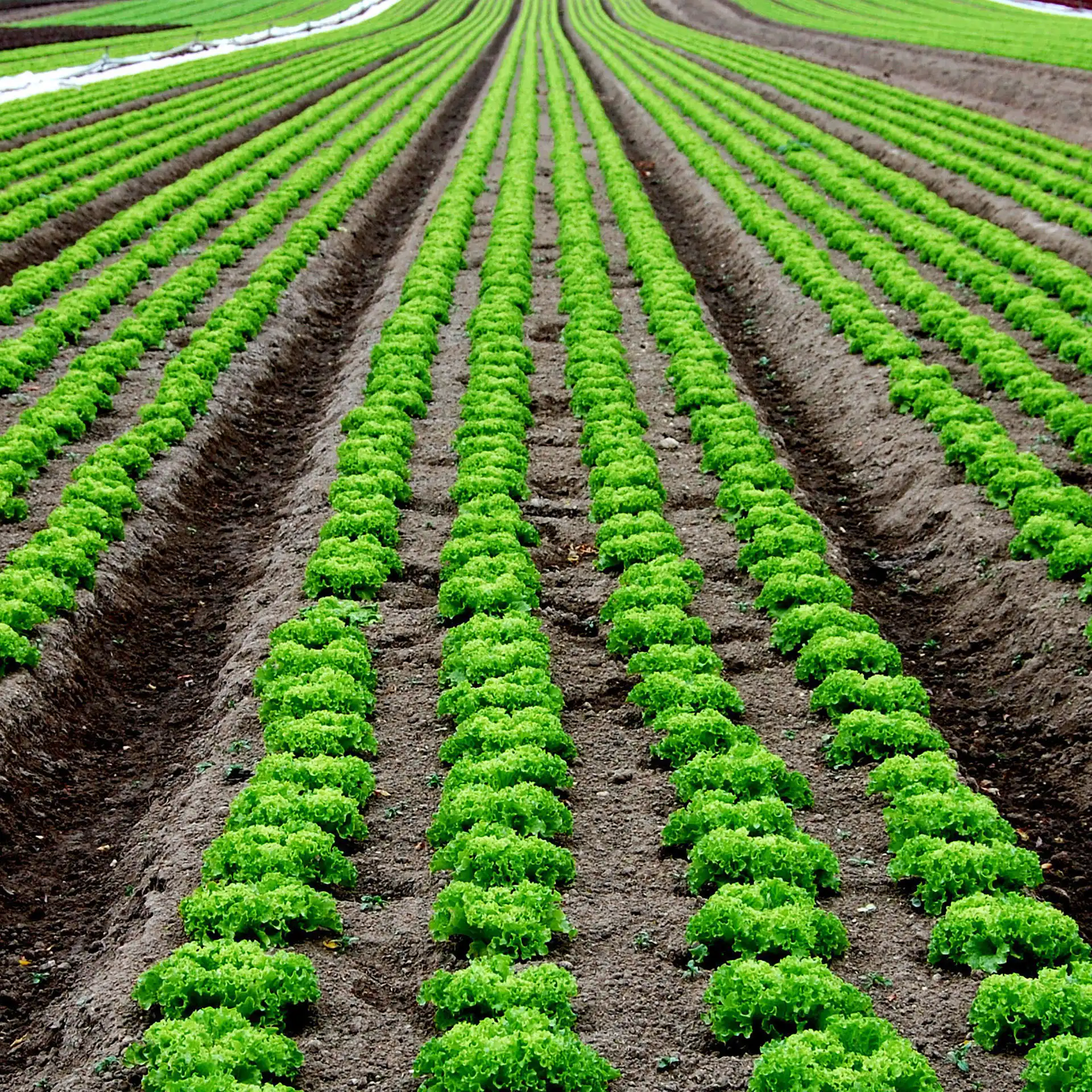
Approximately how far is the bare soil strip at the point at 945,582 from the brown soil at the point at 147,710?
7.46 m

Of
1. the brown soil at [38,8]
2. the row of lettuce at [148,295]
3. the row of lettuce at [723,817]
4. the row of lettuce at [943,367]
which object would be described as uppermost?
the brown soil at [38,8]

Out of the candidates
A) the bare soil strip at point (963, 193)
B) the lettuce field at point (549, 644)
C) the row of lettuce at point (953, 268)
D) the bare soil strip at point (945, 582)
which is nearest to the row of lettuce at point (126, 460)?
the lettuce field at point (549, 644)

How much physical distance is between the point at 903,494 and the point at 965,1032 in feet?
33.0

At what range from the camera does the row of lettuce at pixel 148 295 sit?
17.4 metres

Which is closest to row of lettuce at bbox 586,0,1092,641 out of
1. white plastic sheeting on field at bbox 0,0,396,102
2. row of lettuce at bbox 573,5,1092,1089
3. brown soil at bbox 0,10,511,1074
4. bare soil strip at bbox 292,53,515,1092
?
row of lettuce at bbox 573,5,1092,1089

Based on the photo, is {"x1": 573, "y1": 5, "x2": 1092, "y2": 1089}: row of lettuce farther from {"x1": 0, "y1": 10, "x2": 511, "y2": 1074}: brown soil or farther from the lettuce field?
{"x1": 0, "y1": 10, "x2": 511, "y2": 1074}: brown soil

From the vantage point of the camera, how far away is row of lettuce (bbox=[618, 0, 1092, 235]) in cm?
2988

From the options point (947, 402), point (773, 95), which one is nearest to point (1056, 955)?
point (947, 402)

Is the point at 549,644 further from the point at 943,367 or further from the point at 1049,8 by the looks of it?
the point at 1049,8

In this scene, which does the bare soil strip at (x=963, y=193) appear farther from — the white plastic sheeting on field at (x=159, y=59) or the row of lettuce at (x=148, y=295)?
the white plastic sheeting on field at (x=159, y=59)

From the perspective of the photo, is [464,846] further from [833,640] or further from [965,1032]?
[833,640]

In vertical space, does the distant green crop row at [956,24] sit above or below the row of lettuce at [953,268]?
above

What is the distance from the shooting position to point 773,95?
161 ft

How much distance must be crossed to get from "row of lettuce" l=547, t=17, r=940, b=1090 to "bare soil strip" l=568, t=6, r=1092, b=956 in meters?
1.87
